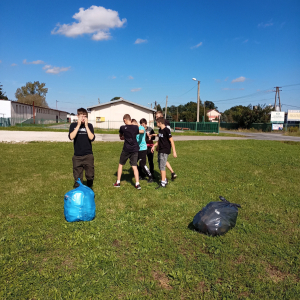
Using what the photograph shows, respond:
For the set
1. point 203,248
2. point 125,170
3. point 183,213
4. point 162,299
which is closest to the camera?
point 162,299

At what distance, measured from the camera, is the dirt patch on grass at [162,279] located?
2.71 m

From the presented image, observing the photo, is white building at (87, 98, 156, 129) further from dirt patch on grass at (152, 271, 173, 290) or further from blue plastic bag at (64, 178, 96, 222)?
dirt patch on grass at (152, 271, 173, 290)

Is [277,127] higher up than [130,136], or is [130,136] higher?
[277,127]

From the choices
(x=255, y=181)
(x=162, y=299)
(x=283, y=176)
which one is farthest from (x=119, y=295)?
(x=283, y=176)

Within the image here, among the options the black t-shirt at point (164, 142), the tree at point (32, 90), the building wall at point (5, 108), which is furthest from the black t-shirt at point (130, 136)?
the tree at point (32, 90)

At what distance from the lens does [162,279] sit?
9.23 ft

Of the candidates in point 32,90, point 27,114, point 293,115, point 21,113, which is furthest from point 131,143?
point 32,90

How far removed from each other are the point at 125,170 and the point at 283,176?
16.7 ft

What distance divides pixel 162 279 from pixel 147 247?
2.13ft

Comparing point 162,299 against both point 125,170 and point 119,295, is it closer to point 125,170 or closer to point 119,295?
point 119,295

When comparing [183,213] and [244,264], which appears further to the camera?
[183,213]

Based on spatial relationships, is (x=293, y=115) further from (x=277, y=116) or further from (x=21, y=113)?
(x=21, y=113)

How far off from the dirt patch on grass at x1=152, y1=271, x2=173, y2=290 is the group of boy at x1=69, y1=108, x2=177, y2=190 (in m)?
2.98

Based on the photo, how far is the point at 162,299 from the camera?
2508 millimetres
